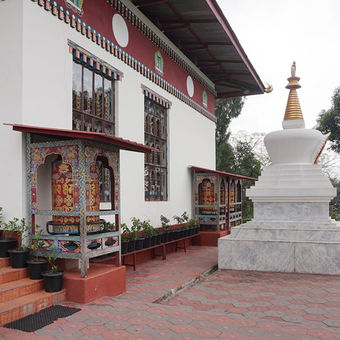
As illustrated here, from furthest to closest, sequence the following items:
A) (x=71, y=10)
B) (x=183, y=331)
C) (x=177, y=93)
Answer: (x=177, y=93)
(x=71, y=10)
(x=183, y=331)

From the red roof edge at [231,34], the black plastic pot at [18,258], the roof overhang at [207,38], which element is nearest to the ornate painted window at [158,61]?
the roof overhang at [207,38]

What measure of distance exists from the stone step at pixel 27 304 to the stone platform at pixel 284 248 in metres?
3.60

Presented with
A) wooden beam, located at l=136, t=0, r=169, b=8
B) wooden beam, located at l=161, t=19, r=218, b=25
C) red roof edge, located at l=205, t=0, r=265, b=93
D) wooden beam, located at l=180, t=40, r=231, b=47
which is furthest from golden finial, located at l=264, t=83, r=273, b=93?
wooden beam, located at l=136, t=0, r=169, b=8

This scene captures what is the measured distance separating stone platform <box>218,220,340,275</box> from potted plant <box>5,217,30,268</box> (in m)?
3.71

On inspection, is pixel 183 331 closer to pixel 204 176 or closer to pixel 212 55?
pixel 204 176

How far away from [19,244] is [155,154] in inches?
196

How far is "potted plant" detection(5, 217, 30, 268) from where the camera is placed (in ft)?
15.6

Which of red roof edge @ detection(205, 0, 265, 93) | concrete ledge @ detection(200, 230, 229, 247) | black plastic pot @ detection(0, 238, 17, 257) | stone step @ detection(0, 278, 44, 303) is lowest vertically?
concrete ledge @ detection(200, 230, 229, 247)

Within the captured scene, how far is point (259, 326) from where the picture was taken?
396 cm

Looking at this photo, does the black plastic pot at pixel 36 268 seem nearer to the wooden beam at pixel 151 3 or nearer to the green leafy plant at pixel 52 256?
the green leafy plant at pixel 52 256

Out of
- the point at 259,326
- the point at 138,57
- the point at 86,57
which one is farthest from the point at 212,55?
the point at 259,326

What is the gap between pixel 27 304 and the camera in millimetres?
4160

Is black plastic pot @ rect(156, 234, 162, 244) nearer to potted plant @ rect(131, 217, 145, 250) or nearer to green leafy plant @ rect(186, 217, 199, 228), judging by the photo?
potted plant @ rect(131, 217, 145, 250)

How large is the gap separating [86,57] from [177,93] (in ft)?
14.5
